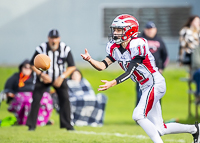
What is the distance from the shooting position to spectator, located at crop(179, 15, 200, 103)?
32.4 ft

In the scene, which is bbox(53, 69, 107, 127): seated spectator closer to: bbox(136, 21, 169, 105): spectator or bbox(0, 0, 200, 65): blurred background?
bbox(136, 21, 169, 105): spectator

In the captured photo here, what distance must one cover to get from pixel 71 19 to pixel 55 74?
12157 mm

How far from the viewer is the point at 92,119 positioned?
1021cm

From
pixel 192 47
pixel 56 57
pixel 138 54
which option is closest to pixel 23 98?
pixel 56 57

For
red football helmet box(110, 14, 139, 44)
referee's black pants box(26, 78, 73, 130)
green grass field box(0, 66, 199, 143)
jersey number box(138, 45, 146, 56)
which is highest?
red football helmet box(110, 14, 139, 44)

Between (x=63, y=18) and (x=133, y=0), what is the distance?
10.4 feet

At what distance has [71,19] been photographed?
20312 millimetres

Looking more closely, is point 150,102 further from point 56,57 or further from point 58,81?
point 56,57

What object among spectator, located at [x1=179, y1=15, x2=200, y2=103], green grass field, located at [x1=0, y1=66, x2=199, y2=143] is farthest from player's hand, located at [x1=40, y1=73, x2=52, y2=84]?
spectator, located at [x1=179, y1=15, x2=200, y2=103]

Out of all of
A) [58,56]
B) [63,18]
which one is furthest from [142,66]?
[63,18]

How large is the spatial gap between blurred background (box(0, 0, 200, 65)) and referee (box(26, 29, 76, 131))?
38.9 ft

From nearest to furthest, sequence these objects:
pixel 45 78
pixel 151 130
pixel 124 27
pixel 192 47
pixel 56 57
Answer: pixel 151 130
pixel 124 27
pixel 45 78
pixel 56 57
pixel 192 47

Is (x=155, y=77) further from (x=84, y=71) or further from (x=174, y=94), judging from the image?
(x=84, y=71)

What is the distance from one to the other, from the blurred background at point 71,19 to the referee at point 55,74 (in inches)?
467
